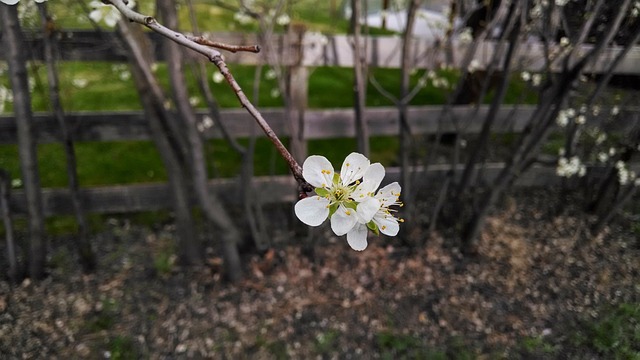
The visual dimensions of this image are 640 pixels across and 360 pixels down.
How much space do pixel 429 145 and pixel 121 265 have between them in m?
2.69

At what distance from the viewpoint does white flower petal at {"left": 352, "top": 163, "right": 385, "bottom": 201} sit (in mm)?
873

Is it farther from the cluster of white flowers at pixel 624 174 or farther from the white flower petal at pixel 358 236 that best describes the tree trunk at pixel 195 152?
the cluster of white flowers at pixel 624 174

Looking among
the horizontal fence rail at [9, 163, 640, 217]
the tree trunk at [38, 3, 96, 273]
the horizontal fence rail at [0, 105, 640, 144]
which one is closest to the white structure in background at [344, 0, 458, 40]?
the horizontal fence rail at [0, 105, 640, 144]

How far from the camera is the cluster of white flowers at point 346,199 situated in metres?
0.84

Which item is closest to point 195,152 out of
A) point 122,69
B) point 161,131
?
point 161,131

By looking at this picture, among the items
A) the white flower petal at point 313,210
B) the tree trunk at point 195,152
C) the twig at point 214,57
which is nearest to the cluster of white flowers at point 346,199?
the white flower petal at point 313,210

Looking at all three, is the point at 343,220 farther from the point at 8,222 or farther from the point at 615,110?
the point at 615,110

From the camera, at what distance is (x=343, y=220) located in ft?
2.84

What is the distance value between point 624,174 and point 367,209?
228 cm

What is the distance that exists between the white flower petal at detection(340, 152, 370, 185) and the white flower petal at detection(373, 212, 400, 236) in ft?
0.29

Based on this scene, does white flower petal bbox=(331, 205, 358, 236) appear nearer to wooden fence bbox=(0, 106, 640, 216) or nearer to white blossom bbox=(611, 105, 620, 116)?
wooden fence bbox=(0, 106, 640, 216)

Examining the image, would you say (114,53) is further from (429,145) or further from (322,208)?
(429,145)

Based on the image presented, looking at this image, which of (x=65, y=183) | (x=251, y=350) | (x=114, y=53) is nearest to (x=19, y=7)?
(x=114, y=53)

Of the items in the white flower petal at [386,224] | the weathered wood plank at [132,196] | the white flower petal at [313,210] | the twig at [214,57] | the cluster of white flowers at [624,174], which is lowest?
the weathered wood plank at [132,196]
